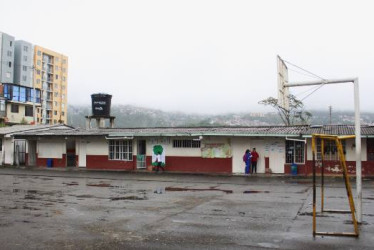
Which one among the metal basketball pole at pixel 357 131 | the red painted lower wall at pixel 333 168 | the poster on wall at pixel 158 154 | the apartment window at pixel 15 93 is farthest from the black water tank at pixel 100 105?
the apartment window at pixel 15 93

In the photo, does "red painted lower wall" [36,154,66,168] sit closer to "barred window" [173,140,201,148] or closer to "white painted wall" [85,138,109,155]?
"white painted wall" [85,138,109,155]

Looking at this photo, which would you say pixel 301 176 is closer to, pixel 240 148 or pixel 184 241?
pixel 240 148

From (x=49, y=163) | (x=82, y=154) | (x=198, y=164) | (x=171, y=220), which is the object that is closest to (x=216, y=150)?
(x=198, y=164)

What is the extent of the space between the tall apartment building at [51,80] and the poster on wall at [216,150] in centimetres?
8562

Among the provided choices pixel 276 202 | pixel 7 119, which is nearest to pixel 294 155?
pixel 276 202

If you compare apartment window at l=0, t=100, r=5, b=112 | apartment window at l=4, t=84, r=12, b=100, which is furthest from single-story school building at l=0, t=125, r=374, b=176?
apartment window at l=4, t=84, r=12, b=100

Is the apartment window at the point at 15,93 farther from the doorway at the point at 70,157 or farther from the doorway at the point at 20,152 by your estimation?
the doorway at the point at 70,157

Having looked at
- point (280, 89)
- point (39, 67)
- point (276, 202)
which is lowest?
point (276, 202)

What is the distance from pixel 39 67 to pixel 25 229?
104797 millimetres

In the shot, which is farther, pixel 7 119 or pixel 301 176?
pixel 7 119

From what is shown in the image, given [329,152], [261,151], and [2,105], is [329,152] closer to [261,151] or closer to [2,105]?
[261,151]

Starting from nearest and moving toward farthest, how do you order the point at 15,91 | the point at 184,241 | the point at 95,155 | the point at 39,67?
1. the point at 184,241
2. the point at 95,155
3. the point at 15,91
4. the point at 39,67

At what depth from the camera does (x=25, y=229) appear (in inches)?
346

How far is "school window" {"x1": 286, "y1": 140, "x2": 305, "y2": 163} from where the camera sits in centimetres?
2435
